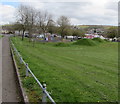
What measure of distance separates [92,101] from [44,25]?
7292cm

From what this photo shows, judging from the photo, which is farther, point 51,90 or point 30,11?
point 30,11

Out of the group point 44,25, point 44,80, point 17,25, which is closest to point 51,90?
point 44,80

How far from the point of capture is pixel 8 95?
259 inches

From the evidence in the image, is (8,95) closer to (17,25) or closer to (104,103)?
(104,103)

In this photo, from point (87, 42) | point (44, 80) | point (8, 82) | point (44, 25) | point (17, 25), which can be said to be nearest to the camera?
point (44, 80)

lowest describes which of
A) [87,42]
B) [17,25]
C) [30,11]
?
[87,42]

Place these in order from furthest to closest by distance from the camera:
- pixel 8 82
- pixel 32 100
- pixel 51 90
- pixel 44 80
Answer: pixel 8 82, pixel 44 80, pixel 51 90, pixel 32 100

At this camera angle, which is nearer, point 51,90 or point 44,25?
point 51,90

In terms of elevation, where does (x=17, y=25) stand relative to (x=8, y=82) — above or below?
above

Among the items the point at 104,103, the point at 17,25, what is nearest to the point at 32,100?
the point at 104,103

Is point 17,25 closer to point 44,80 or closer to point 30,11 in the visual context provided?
point 30,11

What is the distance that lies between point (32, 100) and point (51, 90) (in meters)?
0.98

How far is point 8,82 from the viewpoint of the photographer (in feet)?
27.6

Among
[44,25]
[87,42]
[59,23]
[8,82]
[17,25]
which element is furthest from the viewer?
[59,23]
